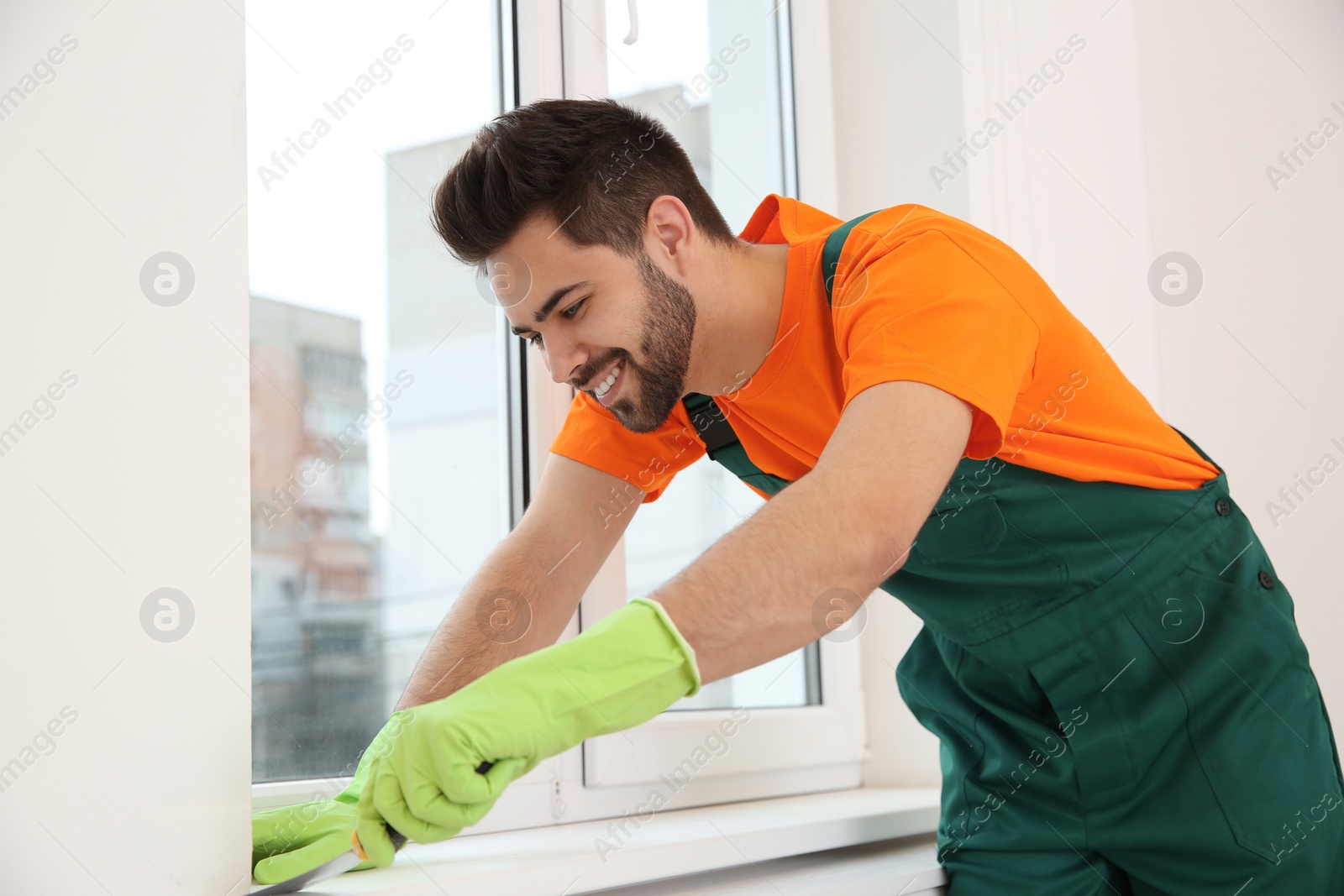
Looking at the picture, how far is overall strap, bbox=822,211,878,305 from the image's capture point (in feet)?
3.04

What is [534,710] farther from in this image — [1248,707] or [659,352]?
[1248,707]

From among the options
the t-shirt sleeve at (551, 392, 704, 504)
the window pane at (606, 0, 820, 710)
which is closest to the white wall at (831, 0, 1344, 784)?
the window pane at (606, 0, 820, 710)

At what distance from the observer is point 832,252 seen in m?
0.93

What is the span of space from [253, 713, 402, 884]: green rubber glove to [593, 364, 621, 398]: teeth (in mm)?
338

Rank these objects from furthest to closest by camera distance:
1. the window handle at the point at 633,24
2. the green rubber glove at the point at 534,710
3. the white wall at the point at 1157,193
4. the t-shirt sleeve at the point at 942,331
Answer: the white wall at the point at 1157,193
the window handle at the point at 633,24
the t-shirt sleeve at the point at 942,331
the green rubber glove at the point at 534,710

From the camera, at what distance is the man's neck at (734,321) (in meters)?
1.01

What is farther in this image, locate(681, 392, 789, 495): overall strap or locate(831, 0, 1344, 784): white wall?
locate(831, 0, 1344, 784): white wall

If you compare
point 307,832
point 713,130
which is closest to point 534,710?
point 307,832

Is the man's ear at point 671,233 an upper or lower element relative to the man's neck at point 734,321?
upper

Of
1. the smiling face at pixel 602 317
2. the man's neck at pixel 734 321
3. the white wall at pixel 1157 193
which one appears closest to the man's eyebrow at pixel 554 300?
the smiling face at pixel 602 317

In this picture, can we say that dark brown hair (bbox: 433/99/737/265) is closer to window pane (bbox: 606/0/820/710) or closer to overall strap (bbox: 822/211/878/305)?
overall strap (bbox: 822/211/878/305)

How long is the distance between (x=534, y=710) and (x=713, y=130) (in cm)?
115

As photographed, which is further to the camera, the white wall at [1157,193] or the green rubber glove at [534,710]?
the white wall at [1157,193]

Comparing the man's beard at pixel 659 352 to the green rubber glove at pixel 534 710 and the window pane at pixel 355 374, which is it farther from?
the green rubber glove at pixel 534 710
